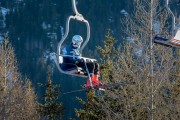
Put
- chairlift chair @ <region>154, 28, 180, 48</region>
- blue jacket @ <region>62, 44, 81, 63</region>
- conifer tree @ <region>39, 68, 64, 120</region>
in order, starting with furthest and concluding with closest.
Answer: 1. conifer tree @ <region>39, 68, 64, 120</region>
2. blue jacket @ <region>62, 44, 81, 63</region>
3. chairlift chair @ <region>154, 28, 180, 48</region>

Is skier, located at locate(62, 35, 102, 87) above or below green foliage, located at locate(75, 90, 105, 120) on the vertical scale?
above

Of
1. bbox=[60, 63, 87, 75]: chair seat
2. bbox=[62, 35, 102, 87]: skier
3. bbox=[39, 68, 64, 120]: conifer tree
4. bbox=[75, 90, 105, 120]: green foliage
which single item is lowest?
bbox=[39, 68, 64, 120]: conifer tree

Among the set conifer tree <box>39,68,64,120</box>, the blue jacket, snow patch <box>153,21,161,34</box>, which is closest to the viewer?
the blue jacket

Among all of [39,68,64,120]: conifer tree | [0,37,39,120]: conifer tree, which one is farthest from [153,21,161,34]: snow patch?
[39,68,64,120]: conifer tree

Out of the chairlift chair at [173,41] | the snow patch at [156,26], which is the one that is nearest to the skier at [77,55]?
the chairlift chair at [173,41]

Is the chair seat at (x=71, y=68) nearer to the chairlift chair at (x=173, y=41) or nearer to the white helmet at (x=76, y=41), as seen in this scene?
the white helmet at (x=76, y=41)

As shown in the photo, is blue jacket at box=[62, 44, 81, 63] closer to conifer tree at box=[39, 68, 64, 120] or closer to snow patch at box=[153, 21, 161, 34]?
snow patch at box=[153, 21, 161, 34]

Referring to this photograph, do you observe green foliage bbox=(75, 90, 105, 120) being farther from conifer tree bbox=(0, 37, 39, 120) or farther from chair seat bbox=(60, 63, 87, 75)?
chair seat bbox=(60, 63, 87, 75)

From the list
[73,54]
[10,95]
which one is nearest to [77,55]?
[73,54]

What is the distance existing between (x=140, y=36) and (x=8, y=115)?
9511 mm

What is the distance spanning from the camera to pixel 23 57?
86062 millimetres

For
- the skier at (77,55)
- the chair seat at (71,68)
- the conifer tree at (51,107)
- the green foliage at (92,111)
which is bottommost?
the conifer tree at (51,107)

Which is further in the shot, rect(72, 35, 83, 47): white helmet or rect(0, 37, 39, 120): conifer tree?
rect(0, 37, 39, 120): conifer tree

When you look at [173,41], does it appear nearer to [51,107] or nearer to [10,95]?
[10,95]
